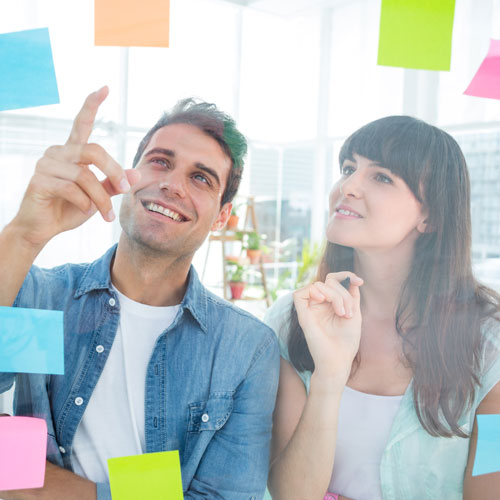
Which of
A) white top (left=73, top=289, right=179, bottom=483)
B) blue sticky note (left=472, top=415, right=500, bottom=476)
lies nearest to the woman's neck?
blue sticky note (left=472, top=415, right=500, bottom=476)

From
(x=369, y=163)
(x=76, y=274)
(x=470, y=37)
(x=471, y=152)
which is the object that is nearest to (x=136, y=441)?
(x=76, y=274)

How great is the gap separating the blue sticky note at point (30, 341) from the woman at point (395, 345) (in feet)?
1.15

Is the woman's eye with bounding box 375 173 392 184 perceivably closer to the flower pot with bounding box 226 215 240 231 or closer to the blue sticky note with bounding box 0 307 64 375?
the flower pot with bounding box 226 215 240 231

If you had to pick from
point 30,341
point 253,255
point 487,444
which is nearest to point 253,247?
point 253,255

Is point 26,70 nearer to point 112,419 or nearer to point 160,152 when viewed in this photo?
point 160,152

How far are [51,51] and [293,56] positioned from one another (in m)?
0.35

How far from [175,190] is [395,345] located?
1.37 feet

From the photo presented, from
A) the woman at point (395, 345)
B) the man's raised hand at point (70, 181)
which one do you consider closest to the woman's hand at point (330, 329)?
the woman at point (395, 345)

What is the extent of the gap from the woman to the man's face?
0.19 meters

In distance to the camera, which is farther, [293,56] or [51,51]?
[293,56]

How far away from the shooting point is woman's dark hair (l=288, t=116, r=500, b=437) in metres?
0.74

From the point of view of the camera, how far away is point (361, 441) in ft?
2.57

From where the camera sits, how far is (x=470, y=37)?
76 centimetres

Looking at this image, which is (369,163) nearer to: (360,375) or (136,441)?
(360,375)
